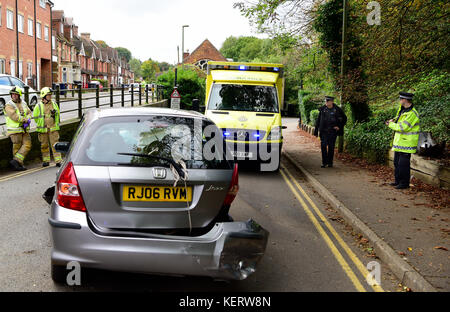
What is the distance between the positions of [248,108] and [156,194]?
8274 mm

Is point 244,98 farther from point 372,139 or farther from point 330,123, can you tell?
point 372,139

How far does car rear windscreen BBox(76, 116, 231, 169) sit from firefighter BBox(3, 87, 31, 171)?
7.08 m

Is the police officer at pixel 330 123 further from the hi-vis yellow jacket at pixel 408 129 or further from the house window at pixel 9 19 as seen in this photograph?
the house window at pixel 9 19

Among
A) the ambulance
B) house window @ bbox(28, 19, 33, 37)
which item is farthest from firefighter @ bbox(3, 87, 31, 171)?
house window @ bbox(28, 19, 33, 37)

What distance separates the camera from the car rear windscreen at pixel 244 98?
473 inches

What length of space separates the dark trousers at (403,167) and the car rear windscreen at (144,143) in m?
5.95

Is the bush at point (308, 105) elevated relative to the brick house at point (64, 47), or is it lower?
lower

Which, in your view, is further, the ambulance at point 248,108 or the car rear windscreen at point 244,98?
the car rear windscreen at point 244,98

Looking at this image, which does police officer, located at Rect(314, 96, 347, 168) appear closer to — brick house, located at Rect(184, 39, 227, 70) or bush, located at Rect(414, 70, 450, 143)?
bush, located at Rect(414, 70, 450, 143)

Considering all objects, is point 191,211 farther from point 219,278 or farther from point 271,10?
point 271,10

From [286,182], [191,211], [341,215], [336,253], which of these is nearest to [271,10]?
[286,182]

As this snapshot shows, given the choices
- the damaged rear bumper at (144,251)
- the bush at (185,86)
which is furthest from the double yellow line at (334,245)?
the bush at (185,86)

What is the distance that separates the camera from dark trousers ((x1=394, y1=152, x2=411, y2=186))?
30.1 feet

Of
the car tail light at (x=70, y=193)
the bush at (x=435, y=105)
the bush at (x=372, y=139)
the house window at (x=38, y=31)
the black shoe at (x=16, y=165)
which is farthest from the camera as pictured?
the house window at (x=38, y=31)
